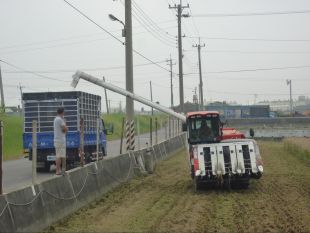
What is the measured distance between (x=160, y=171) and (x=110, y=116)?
67.4 metres

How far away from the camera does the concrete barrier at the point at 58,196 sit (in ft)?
32.6

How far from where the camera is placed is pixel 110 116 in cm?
9150

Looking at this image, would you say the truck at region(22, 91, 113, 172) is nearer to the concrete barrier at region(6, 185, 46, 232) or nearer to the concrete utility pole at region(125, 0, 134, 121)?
the concrete utility pole at region(125, 0, 134, 121)

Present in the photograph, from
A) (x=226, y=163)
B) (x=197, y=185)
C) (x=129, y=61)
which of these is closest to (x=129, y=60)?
(x=129, y=61)

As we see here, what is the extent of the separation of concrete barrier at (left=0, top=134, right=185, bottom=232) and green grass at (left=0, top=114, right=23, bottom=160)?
71.3 feet

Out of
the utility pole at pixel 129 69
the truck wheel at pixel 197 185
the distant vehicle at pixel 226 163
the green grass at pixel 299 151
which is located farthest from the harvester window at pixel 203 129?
the green grass at pixel 299 151

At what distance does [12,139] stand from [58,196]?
3648 cm

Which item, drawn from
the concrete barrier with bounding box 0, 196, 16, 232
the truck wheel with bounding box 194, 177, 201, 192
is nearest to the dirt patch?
the truck wheel with bounding box 194, 177, 201, 192

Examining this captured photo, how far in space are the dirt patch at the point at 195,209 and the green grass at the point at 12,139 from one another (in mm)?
22721

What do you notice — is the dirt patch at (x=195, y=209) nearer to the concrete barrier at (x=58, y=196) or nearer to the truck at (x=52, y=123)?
the concrete barrier at (x=58, y=196)

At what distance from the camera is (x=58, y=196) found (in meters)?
12.5

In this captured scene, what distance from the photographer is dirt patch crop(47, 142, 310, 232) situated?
11328 millimetres

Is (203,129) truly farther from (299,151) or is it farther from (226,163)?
(299,151)

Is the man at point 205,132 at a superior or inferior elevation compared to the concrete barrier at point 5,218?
superior
